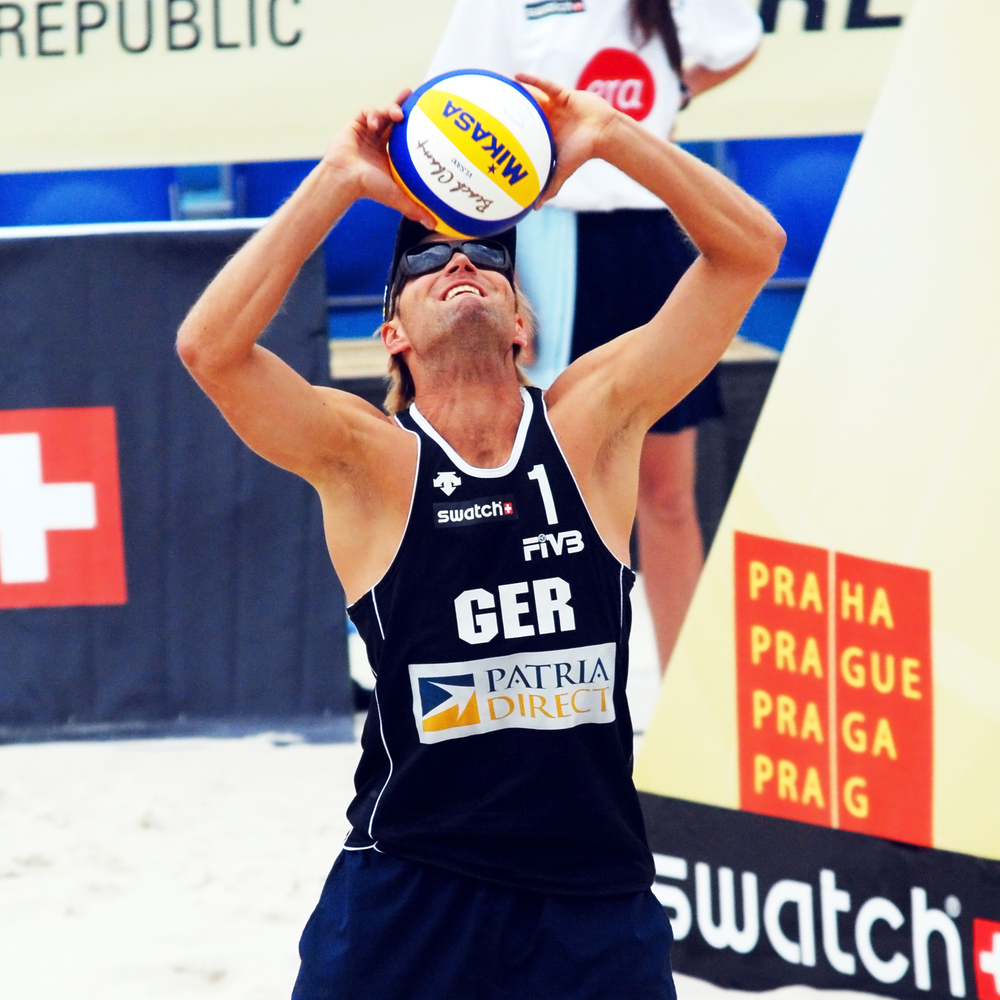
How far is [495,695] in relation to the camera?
2135mm

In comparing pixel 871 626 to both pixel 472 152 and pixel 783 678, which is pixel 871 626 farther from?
pixel 472 152

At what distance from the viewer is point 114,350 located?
15.5 feet

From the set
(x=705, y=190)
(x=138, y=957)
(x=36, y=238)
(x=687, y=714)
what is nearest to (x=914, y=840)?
(x=687, y=714)

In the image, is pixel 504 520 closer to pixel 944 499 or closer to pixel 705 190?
pixel 705 190

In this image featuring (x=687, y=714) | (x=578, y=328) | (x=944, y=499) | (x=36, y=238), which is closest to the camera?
(x=944, y=499)

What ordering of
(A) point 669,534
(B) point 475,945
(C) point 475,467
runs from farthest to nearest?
1. (A) point 669,534
2. (C) point 475,467
3. (B) point 475,945

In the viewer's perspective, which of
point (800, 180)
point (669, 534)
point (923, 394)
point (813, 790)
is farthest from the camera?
point (800, 180)

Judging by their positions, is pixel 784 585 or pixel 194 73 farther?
pixel 194 73

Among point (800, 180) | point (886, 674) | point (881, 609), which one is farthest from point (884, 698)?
point (800, 180)

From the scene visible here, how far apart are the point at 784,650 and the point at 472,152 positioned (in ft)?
4.54

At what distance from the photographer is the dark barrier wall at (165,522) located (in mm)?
4715

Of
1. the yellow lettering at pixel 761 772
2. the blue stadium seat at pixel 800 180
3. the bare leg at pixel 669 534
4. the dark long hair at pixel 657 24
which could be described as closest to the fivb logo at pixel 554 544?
the yellow lettering at pixel 761 772

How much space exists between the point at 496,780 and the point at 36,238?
3.20 meters

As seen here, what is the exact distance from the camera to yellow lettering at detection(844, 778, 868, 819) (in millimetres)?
2988
